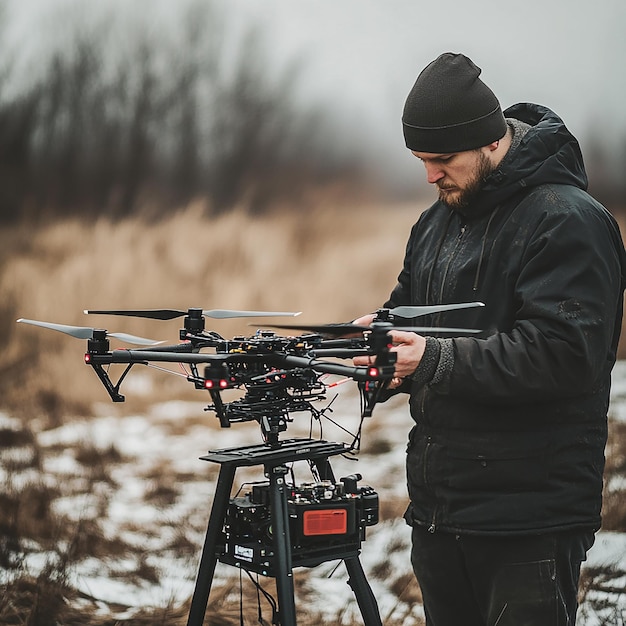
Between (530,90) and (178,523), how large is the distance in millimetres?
3373

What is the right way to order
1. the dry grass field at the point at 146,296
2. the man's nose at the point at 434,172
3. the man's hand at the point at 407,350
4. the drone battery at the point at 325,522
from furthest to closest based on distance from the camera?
the dry grass field at the point at 146,296 < the man's nose at the point at 434,172 < the drone battery at the point at 325,522 < the man's hand at the point at 407,350

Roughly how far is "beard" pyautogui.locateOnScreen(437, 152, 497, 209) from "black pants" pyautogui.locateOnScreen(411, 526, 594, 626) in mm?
892

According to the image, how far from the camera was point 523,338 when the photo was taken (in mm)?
2463

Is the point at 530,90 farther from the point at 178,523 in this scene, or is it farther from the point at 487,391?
the point at 487,391

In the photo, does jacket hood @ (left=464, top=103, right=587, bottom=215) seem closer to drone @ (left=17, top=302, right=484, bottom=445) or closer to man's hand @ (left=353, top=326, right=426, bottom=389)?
drone @ (left=17, top=302, right=484, bottom=445)

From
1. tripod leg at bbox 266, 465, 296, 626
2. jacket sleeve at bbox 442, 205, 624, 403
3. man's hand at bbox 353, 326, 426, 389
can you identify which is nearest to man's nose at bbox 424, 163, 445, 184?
jacket sleeve at bbox 442, 205, 624, 403

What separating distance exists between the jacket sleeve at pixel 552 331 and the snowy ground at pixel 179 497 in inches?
72.6

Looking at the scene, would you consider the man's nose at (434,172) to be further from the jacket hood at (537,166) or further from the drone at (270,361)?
the drone at (270,361)

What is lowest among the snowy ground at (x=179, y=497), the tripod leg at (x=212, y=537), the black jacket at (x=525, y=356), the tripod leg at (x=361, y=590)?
the snowy ground at (x=179, y=497)

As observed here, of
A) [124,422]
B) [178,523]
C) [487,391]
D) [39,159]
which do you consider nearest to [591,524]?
[487,391]

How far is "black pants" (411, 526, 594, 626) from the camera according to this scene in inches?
102

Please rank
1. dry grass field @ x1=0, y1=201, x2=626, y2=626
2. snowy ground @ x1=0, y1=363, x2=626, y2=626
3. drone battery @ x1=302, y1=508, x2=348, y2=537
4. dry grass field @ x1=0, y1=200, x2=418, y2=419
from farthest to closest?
dry grass field @ x1=0, y1=200, x2=418, y2=419 < dry grass field @ x1=0, y1=201, x2=626, y2=626 < snowy ground @ x1=0, y1=363, x2=626, y2=626 < drone battery @ x1=302, y1=508, x2=348, y2=537

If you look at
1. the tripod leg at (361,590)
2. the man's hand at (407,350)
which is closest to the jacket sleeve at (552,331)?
the man's hand at (407,350)

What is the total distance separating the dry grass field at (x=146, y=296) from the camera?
19.3 ft
